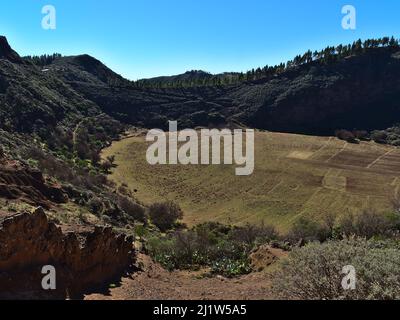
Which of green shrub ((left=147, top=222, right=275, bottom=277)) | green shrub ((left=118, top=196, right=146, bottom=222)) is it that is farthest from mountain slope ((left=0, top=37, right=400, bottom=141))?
green shrub ((left=147, top=222, right=275, bottom=277))

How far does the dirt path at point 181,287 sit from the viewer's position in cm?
1255

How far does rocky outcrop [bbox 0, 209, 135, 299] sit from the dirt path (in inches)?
25.8

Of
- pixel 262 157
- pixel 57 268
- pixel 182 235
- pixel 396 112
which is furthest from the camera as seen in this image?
pixel 396 112

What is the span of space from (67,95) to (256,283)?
73165 mm

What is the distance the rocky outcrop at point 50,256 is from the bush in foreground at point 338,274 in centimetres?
506

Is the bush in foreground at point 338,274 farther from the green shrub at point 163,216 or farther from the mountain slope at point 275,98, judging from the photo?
the mountain slope at point 275,98

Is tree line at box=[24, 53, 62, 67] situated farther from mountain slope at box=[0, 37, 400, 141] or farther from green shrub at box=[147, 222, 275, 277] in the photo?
green shrub at box=[147, 222, 275, 277]

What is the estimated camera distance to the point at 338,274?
9992 mm

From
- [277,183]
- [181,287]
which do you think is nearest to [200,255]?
[181,287]

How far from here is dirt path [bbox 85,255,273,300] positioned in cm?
1255

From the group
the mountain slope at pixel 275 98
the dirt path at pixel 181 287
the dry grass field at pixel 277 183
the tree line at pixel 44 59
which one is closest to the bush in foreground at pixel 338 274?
the dirt path at pixel 181 287

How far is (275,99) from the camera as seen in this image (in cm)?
9275

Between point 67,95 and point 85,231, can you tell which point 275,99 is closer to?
point 67,95
